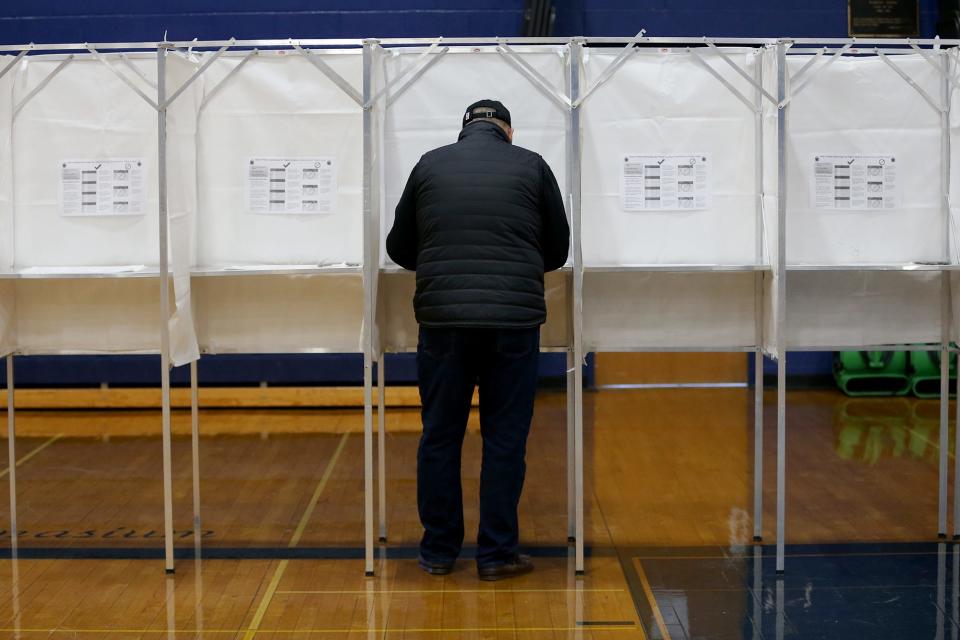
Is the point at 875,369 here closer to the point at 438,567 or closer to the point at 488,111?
the point at 438,567

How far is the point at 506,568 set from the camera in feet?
13.3

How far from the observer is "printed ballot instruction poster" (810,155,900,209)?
13.9 ft

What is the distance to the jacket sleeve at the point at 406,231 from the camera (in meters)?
3.98

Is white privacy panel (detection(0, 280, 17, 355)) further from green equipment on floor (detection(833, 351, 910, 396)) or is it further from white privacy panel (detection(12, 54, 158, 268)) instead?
green equipment on floor (detection(833, 351, 910, 396))

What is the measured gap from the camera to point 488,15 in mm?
8531

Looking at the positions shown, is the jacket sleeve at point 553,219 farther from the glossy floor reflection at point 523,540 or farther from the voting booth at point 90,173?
the voting booth at point 90,173

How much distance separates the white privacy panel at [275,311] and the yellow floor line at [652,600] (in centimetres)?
135

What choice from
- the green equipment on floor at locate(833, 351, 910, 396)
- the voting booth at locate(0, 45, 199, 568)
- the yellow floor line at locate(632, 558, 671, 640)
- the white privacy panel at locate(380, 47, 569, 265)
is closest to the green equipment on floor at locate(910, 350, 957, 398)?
the green equipment on floor at locate(833, 351, 910, 396)

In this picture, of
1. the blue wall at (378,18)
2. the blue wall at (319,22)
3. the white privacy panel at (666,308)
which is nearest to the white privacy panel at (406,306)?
the white privacy panel at (666,308)

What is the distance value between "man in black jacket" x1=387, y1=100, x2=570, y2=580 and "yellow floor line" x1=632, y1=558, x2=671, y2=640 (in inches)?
17.5

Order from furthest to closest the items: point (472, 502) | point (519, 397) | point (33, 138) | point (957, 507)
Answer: point (472, 502)
point (957, 507)
point (33, 138)
point (519, 397)

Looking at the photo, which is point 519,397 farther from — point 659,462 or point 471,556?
point 659,462

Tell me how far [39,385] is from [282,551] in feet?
16.1

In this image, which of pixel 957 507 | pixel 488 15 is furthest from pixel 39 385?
pixel 957 507
